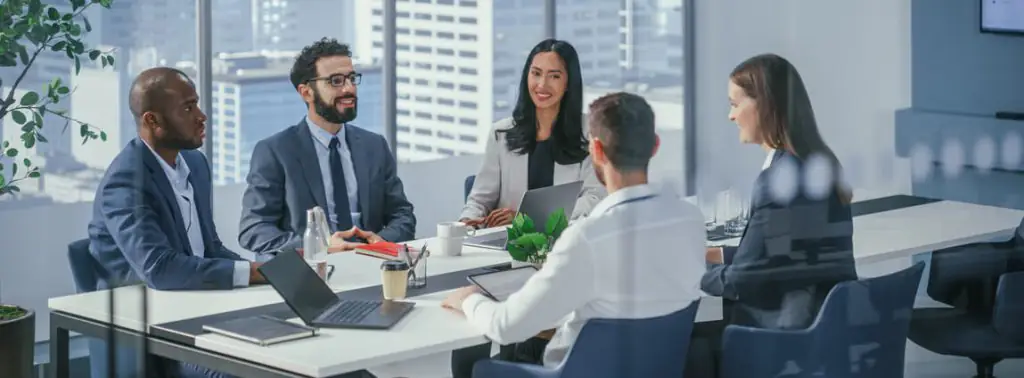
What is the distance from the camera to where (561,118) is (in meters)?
4.36

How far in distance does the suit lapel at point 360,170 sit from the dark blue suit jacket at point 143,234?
83 cm

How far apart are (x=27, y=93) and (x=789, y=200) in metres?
2.41

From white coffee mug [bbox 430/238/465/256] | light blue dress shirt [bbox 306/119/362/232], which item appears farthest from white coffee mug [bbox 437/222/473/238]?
light blue dress shirt [bbox 306/119/362/232]

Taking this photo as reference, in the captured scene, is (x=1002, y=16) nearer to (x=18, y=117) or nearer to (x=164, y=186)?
(x=164, y=186)

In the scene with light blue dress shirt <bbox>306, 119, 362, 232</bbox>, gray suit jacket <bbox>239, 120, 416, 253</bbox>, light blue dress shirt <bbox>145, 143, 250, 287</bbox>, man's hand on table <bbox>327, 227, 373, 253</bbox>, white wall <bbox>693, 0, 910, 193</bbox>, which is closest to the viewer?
white wall <bbox>693, 0, 910, 193</bbox>

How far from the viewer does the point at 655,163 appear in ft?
9.89

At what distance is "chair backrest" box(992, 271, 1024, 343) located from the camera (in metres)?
2.98

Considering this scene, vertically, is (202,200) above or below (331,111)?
below

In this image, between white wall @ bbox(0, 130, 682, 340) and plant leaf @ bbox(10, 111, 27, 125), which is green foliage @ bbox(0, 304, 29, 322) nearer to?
white wall @ bbox(0, 130, 682, 340)

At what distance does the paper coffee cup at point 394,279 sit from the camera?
11.1 ft

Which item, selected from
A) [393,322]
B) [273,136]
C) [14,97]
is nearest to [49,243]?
[14,97]

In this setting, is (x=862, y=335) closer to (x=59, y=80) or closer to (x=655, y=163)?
(x=655, y=163)

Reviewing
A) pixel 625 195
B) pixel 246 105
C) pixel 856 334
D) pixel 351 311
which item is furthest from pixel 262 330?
pixel 246 105

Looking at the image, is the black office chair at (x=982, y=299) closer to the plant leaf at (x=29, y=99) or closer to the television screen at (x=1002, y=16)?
the television screen at (x=1002, y=16)
